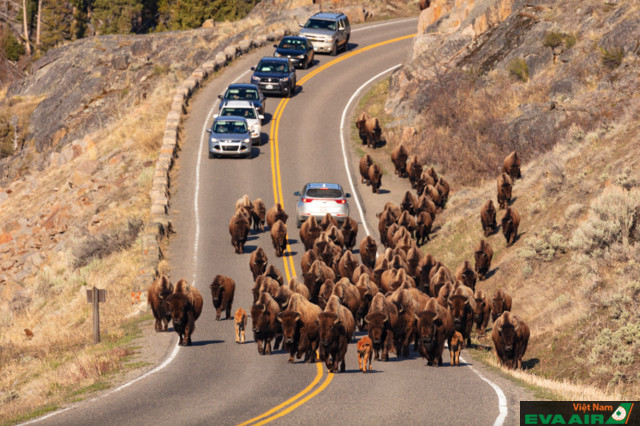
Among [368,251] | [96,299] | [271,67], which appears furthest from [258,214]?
[271,67]

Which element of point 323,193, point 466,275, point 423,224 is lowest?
point 466,275

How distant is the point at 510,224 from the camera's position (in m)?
29.9

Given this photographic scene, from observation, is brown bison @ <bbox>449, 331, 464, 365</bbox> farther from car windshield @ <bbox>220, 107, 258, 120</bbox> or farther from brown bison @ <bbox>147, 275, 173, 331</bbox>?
car windshield @ <bbox>220, 107, 258, 120</bbox>

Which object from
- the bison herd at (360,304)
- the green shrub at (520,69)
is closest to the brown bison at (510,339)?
the bison herd at (360,304)

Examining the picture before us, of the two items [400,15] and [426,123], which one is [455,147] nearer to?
[426,123]

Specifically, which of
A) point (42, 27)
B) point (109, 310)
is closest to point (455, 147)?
point (109, 310)

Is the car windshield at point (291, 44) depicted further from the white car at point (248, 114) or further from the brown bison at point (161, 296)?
the brown bison at point (161, 296)

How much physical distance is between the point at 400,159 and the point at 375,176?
2740mm

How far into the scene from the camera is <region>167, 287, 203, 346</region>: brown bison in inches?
822

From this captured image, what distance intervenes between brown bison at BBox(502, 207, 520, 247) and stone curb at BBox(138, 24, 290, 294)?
432 inches

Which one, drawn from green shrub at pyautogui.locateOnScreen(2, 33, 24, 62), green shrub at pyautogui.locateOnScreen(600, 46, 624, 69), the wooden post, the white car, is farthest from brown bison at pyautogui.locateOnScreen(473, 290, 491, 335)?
green shrub at pyautogui.locateOnScreen(2, 33, 24, 62)

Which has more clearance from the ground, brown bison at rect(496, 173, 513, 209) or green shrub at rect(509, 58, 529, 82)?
green shrub at rect(509, 58, 529, 82)

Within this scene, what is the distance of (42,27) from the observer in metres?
120

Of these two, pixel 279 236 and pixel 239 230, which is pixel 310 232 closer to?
pixel 279 236
